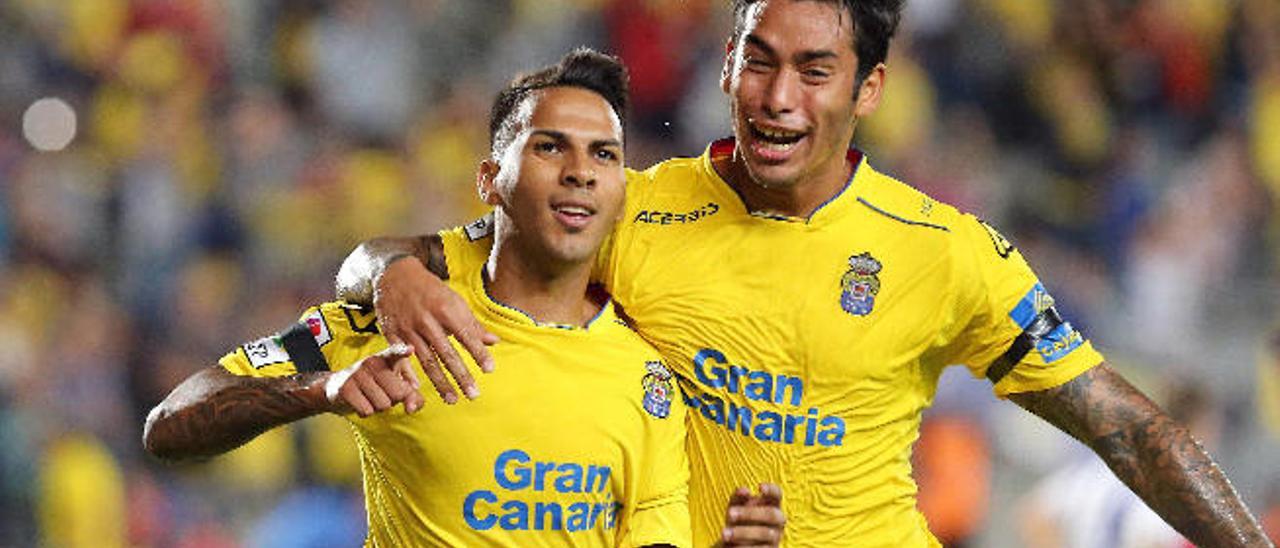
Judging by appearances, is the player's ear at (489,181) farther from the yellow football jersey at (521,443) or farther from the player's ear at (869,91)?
the player's ear at (869,91)

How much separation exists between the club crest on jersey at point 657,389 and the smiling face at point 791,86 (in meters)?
0.47

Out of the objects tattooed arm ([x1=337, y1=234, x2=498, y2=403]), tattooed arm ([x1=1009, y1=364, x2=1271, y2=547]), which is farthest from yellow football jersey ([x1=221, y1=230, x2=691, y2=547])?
tattooed arm ([x1=1009, y1=364, x2=1271, y2=547])

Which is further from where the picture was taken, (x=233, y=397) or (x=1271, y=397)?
(x=1271, y=397)

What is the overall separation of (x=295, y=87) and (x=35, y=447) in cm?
205

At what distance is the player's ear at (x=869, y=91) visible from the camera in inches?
167

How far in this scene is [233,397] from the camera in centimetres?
374

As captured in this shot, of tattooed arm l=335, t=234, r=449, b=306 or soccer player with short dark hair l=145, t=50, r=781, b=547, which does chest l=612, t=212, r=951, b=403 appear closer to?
soccer player with short dark hair l=145, t=50, r=781, b=547

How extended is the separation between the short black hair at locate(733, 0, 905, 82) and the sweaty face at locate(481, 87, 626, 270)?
1.36 feet

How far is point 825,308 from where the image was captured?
4.14 metres

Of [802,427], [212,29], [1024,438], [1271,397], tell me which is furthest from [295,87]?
[802,427]

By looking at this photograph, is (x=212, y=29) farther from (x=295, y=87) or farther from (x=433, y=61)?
(x=433, y=61)

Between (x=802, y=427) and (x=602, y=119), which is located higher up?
(x=602, y=119)

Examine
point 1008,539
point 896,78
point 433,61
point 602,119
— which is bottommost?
point 1008,539

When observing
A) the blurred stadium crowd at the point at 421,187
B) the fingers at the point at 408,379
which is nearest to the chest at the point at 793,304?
the fingers at the point at 408,379
